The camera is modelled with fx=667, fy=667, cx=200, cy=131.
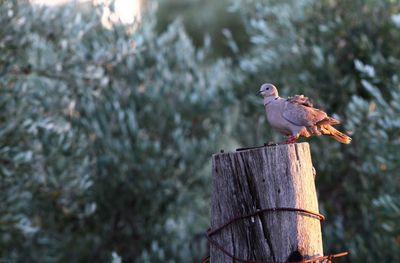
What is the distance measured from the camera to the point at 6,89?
766 centimetres

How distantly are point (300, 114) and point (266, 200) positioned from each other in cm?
108

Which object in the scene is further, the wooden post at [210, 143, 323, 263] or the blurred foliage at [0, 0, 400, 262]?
the blurred foliage at [0, 0, 400, 262]

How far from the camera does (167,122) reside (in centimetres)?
1044

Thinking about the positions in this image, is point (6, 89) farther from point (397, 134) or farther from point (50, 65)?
point (397, 134)

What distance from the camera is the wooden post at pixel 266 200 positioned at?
3320mm

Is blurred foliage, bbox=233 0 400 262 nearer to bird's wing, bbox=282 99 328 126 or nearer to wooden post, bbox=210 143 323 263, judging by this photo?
bird's wing, bbox=282 99 328 126

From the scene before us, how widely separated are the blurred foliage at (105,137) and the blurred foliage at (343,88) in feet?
3.21

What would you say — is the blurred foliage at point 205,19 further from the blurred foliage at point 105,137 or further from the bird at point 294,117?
the bird at point 294,117

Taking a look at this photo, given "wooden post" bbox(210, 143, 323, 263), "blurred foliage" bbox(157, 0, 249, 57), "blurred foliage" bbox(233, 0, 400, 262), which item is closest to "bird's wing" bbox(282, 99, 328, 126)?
"wooden post" bbox(210, 143, 323, 263)

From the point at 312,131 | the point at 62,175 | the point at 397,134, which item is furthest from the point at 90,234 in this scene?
the point at 312,131

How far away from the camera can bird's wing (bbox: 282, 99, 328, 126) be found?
427cm

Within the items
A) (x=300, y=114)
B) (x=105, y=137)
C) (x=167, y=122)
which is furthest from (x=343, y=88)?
(x=300, y=114)

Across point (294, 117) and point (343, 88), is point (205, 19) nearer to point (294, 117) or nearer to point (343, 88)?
point (343, 88)

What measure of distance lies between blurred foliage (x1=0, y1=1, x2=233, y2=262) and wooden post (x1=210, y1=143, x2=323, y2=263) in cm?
488
